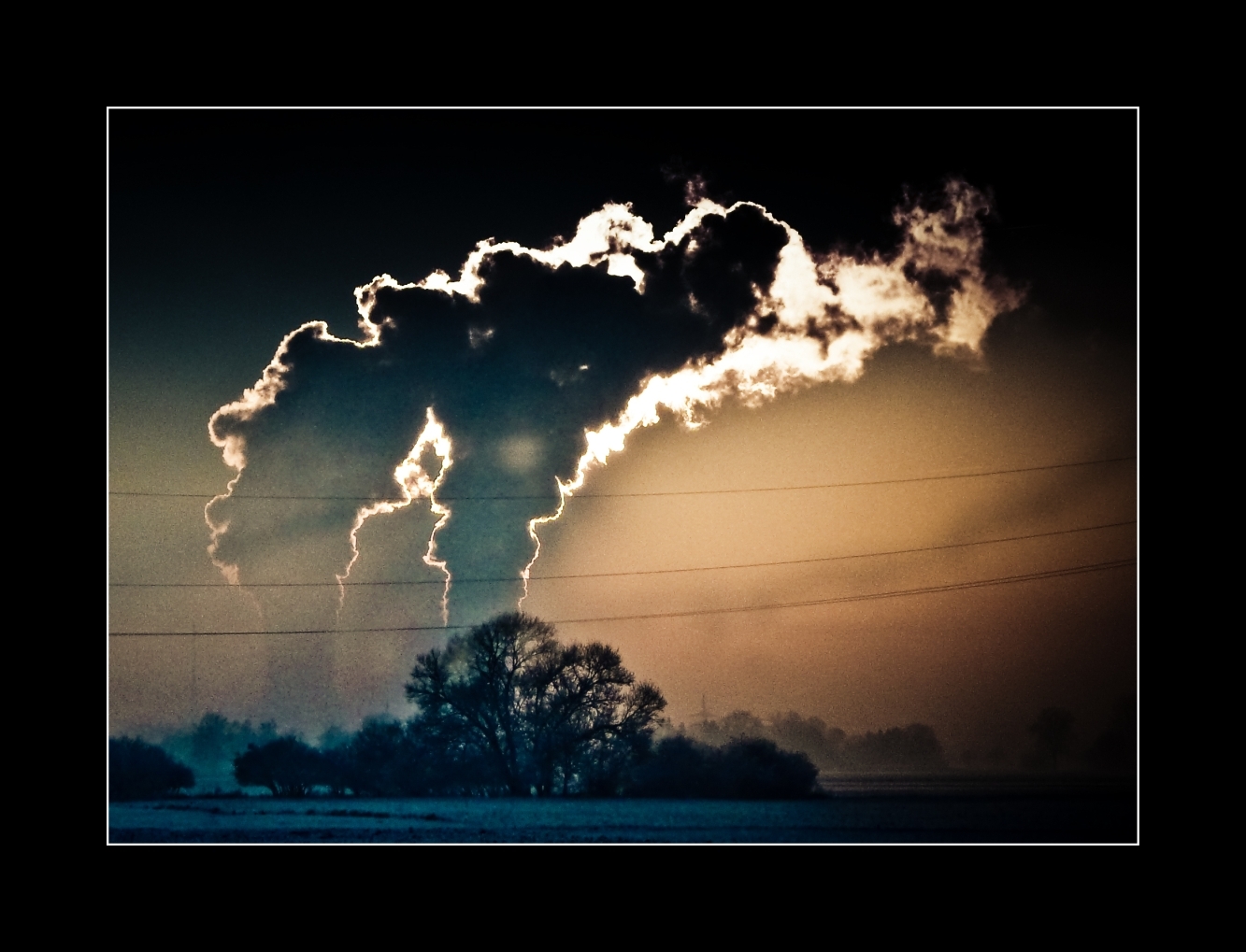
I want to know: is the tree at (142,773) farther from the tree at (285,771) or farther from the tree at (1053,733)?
the tree at (1053,733)

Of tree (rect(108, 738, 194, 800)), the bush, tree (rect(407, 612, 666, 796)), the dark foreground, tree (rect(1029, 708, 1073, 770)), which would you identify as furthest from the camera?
tree (rect(407, 612, 666, 796))

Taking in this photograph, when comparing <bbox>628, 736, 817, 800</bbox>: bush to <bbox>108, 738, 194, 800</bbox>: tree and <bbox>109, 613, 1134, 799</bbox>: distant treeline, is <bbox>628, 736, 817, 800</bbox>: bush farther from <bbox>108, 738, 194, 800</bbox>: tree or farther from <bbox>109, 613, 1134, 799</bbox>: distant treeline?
<bbox>108, 738, 194, 800</bbox>: tree

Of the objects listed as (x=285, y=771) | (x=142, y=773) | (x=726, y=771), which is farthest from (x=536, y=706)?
(x=142, y=773)

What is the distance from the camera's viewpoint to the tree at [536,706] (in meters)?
20.5

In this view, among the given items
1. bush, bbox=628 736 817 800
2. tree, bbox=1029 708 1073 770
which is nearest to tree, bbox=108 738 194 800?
bush, bbox=628 736 817 800

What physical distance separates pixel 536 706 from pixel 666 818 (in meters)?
4.51

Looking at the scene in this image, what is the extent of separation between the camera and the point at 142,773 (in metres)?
20.0

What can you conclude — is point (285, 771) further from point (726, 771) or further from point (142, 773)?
point (726, 771)

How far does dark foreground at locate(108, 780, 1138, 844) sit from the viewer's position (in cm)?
1556

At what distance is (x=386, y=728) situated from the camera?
67.6 feet

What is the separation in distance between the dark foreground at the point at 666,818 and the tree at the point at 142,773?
42 centimetres

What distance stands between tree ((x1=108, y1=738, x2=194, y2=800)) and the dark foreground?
417 mm

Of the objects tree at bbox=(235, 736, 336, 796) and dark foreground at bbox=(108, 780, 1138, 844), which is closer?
dark foreground at bbox=(108, 780, 1138, 844)

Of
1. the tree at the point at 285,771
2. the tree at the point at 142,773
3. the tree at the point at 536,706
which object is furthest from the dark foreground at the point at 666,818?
the tree at the point at 536,706
